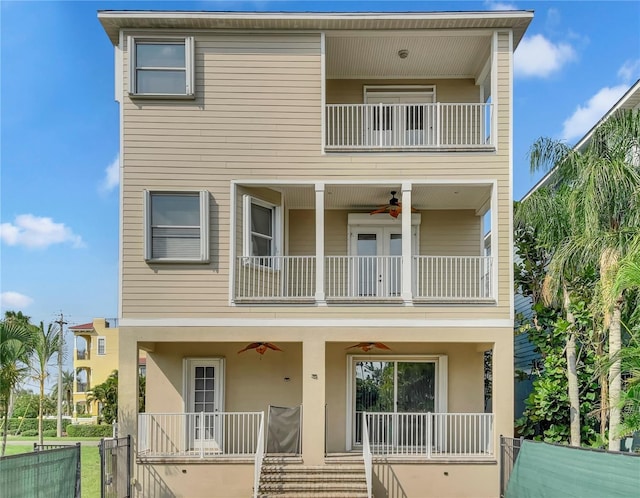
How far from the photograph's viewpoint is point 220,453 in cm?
1291

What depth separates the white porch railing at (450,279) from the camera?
41.6ft

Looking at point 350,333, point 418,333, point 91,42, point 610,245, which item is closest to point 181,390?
point 350,333

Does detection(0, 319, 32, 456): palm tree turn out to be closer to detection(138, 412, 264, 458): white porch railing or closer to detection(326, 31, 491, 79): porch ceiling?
detection(138, 412, 264, 458): white porch railing

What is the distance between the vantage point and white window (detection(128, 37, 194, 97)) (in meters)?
12.1

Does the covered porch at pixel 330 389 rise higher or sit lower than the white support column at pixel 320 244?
lower

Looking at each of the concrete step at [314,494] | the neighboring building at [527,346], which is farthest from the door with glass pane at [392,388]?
the neighboring building at [527,346]

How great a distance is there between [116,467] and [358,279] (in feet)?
20.4

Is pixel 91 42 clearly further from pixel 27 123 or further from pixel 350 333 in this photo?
pixel 350 333

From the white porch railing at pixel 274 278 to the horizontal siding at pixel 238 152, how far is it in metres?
0.29

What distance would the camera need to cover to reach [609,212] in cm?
1094

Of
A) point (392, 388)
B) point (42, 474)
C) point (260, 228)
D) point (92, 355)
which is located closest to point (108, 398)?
point (92, 355)

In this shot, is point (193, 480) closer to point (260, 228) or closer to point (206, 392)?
point (206, 392)

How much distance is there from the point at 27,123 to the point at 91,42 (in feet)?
51.0

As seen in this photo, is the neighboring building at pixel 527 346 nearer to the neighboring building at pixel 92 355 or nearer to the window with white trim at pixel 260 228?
the window with white trim at pixel 260 228
